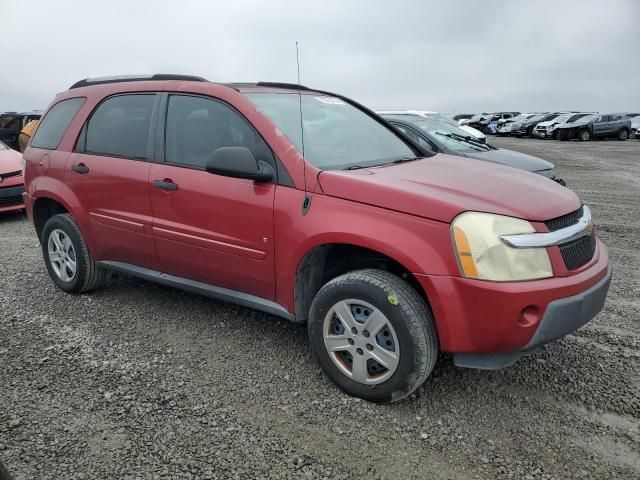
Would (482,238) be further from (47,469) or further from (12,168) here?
(12,168)

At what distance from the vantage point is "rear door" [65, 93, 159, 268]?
378cm

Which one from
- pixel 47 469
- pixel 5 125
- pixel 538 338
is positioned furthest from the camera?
pixel 5 125

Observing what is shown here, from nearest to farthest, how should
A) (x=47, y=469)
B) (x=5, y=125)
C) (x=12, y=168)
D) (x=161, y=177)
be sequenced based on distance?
(x=47, y=469)
(x=161, y=177)
(x=12, y=168)
(x=5, y=125)

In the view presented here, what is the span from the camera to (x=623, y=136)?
88.1 feet

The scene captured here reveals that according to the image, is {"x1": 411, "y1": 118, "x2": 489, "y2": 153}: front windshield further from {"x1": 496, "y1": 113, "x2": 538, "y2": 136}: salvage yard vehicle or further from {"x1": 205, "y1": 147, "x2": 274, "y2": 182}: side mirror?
{"x1": 496, "y1": 113, "x2": 538, "y2": 136}: salvage yard vehicle

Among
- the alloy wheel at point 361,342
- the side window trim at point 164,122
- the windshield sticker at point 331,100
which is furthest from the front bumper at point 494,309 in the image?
the windshield sticker at point 331,100

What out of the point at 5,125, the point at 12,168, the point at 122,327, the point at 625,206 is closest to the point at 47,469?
the point at 122,327

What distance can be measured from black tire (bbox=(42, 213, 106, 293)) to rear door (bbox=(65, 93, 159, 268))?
0.45 ft

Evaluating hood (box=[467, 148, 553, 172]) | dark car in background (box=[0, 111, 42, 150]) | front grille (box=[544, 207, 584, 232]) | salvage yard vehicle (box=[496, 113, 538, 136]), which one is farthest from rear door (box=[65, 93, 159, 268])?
salvage yard vehicle (box=[496, 113, 538, 136])

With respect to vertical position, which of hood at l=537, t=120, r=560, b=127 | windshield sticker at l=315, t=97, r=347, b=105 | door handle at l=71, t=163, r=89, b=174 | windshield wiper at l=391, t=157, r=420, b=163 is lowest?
hood at l=537, t=120, r=560, b=127

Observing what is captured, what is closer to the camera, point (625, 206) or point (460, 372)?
point (460, 372)

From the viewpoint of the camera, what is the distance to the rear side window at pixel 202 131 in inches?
131

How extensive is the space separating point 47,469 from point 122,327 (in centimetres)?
156

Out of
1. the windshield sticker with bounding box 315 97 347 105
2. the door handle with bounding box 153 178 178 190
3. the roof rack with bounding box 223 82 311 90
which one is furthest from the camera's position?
the windshield sticker with bounding box 315 97 347 105
